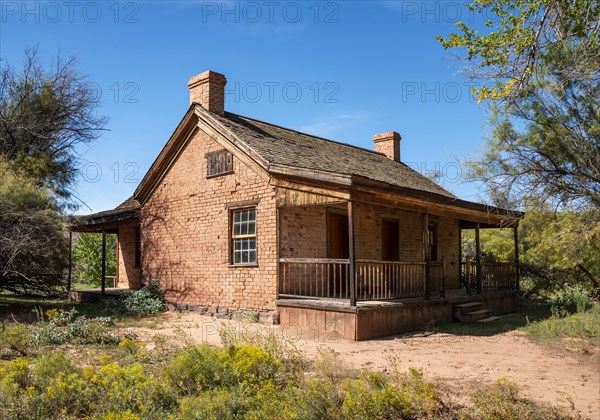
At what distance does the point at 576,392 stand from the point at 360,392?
3232mm

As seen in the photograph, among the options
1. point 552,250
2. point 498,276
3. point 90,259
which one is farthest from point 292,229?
point 90,259

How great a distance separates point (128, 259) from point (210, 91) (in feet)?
26.6

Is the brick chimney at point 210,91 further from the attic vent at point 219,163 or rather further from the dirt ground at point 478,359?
the dirt ground at point 478,359

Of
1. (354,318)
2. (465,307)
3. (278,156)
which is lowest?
(465,307)

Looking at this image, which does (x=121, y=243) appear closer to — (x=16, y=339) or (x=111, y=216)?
(x=111, y=216)

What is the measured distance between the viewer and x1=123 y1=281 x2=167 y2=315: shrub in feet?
49.7

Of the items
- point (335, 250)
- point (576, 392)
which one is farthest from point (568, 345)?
point (335, 250)

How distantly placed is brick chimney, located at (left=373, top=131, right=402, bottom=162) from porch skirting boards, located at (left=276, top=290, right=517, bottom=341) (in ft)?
35.1

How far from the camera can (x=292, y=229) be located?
42.6 ft

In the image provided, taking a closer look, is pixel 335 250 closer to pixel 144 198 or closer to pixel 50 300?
pixel 144 198

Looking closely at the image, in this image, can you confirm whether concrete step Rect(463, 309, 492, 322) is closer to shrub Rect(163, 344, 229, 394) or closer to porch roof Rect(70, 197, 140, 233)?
shrub Rect(163, 344, 229, 394)

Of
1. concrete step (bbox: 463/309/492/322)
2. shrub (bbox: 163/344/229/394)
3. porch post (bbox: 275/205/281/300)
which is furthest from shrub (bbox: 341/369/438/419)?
concrete step (bbox: 463/309/492/322)

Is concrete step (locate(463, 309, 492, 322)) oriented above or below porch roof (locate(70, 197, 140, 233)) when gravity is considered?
below

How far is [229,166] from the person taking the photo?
1414 cm
